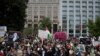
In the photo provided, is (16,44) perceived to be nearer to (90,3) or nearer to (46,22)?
(46,22)

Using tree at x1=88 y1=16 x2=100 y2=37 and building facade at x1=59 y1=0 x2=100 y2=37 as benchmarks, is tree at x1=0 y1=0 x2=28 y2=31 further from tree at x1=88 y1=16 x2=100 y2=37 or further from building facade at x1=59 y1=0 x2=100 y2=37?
building facade at x1=59 y1=0 x2=100 y2=37

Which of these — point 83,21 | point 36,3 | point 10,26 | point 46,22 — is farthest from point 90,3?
point 10,26

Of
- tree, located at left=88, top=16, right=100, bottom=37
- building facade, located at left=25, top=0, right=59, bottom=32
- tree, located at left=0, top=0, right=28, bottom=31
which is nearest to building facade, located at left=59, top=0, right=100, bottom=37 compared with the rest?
building facade, located at left=25, top=0, right=59, bottom=32

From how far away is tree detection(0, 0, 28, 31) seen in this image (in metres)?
48.2

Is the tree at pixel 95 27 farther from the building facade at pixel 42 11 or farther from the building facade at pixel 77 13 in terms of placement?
the building facade at pixel 77 13

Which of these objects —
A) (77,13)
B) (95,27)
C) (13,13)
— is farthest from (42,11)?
(13,13)

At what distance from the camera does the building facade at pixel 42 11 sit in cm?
16138

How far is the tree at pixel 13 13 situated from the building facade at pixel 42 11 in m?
109

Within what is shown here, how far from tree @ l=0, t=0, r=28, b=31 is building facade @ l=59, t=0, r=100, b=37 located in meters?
113

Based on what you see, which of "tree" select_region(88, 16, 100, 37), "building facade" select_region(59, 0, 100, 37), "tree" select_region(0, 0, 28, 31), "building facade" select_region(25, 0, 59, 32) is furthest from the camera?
"building facade" select_region(59, 0, 100, 37)

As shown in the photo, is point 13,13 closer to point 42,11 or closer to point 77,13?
point 42,11

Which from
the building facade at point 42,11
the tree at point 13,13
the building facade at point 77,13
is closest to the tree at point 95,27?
the tree at point 13,13

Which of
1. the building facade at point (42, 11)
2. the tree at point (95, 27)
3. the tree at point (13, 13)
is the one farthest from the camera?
the building facade at point (42, 11)

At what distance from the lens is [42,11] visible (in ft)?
538
